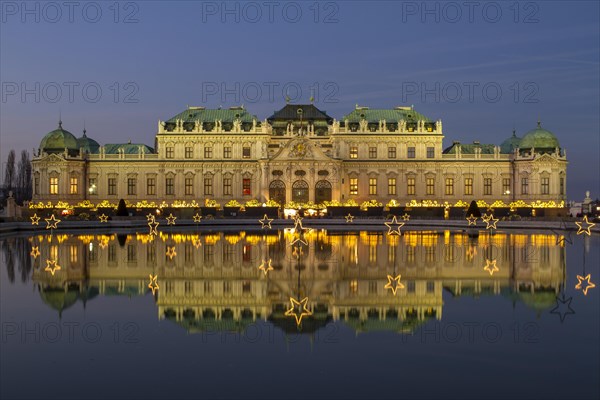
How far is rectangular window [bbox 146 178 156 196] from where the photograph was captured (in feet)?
329

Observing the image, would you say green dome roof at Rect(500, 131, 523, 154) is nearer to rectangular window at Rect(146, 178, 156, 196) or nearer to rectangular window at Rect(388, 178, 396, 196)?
rectangular window at Rect(388, 178, 396, 196)

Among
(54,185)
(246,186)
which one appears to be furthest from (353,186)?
(54,185)

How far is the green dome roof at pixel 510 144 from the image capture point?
345 ft

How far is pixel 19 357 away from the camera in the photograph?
14.7 meters

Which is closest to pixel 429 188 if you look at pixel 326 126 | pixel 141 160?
pixel 326 126

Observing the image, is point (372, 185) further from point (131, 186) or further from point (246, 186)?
point (131, 186)

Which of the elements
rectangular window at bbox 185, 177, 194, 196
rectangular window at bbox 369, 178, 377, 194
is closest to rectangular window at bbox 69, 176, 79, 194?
rectangular window at bbox 185, 177, 194, 196

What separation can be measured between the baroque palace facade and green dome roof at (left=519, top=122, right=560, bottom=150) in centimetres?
14

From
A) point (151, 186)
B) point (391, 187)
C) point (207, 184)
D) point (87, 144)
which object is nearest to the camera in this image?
point (391, 187)

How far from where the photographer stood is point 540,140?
10019cm

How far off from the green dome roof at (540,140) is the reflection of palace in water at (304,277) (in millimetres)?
58942

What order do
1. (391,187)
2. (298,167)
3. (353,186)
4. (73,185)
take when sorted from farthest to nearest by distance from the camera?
(391,187), (353,186), (73,185), (298,167)

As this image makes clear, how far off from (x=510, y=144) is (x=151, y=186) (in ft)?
173

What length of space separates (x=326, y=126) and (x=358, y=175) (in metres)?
9.00
